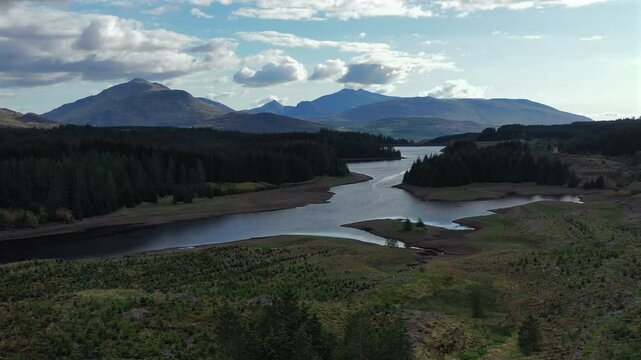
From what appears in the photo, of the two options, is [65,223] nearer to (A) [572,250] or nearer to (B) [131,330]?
(B) [131,330]

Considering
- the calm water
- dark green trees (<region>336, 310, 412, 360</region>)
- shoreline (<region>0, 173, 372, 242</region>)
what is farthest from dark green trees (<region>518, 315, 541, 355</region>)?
shoreline (<region>0, 173, 372, 242</region>)

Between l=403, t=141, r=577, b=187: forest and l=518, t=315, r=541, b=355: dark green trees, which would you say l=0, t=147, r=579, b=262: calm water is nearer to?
l=403, t=141, r=577, b=187: forest

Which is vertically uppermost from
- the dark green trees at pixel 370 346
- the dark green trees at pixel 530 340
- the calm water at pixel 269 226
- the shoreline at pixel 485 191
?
the dark green trees at pixel 370 346

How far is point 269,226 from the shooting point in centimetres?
11125

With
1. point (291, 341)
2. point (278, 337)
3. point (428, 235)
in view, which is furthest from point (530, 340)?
point (428, 235)

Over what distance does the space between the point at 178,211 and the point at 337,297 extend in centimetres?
9862

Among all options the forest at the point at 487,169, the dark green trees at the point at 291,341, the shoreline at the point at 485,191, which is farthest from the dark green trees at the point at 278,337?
the forest at the point at 487,169

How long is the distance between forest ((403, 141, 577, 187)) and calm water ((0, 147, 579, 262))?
22.9 metres

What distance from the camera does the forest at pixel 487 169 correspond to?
573 feet

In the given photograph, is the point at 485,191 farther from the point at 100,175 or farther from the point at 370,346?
the point at 370,346

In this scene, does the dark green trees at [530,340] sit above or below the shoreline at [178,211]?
above

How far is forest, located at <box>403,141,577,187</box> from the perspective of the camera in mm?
174750

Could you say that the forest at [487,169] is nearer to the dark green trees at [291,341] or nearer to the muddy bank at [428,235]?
the muddy bank at [428,235]

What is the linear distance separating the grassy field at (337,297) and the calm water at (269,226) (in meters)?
26.6
